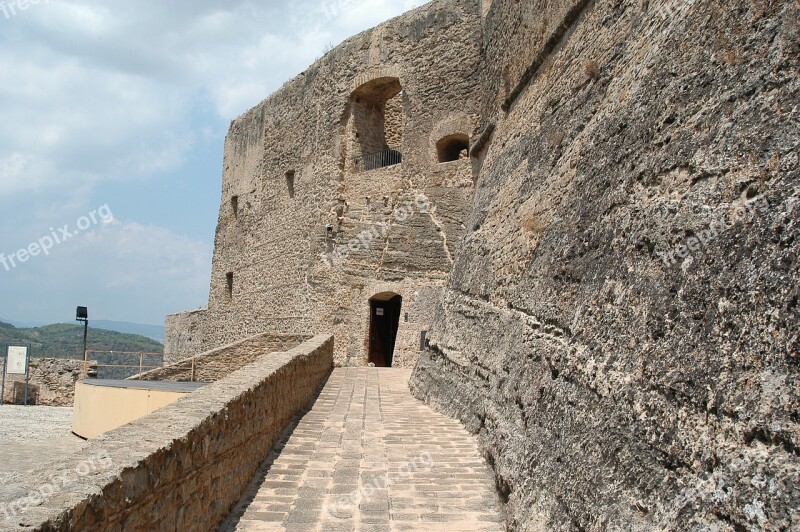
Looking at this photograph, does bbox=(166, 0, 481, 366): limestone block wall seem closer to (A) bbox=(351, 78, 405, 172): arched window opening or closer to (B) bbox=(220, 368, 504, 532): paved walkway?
(A) bbox=(351, 78, 405, 172): arched window opening

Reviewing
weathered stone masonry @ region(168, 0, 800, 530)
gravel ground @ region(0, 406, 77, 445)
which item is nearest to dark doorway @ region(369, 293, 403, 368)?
weathered stone masonry @ region(168, 0, 800, 530)

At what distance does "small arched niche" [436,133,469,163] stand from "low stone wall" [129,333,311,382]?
197 inches

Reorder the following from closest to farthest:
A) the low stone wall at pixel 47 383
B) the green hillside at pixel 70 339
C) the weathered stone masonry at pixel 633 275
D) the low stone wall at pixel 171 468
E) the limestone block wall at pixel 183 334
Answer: the low stone wall at pixel 171 468, the weathered stone masonry at pixel 633 275, the low stone wall at pixel 47 383, the limestone block wall at pixel 183 334, the green hillside at pixel 70 339

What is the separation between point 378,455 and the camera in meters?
5.25

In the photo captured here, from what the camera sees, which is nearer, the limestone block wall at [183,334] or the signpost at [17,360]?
the signpost at [17,360]

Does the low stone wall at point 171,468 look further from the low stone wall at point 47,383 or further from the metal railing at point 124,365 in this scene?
the low stone wall at point 47,383

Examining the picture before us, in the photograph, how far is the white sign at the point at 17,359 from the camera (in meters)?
17.0

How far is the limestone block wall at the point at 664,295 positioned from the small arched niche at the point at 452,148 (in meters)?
8.29

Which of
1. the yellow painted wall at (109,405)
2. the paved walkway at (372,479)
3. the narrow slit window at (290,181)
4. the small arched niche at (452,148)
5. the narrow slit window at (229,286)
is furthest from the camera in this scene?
the narrow slit window at (229,286)

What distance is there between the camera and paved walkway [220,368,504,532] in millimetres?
3760

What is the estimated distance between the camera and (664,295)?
2.76m

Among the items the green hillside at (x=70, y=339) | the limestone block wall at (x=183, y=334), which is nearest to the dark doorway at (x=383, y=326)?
the limestone block wall at (x=183, y=334)

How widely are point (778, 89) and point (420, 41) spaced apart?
12490 millimetres

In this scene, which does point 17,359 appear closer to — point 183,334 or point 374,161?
point 183,334
